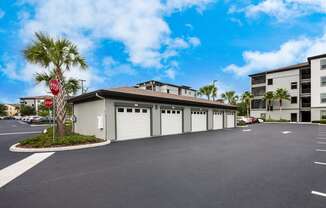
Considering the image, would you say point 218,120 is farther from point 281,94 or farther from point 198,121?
point 281,94

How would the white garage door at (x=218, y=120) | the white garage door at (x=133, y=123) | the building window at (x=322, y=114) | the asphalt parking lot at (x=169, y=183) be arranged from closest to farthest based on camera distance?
the asphalt parking lot at (x=169, y=183)
the white garage door at (x=133, y=123)
the white garage door at (x=218, y=120)
the building window at (x=322, y=114)

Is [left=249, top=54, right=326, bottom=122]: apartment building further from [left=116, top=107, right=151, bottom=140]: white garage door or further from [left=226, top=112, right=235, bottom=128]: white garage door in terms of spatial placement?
[left=116, top=107, right=151, bottom=140]: white garage door

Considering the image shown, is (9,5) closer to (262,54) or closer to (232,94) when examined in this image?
(262,54)

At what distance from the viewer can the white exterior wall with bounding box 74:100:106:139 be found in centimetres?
1338

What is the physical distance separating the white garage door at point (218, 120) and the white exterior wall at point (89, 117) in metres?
15.4

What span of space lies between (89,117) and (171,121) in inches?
275

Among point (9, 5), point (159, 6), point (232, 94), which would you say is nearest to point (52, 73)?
point (9, 5)

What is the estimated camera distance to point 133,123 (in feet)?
47.8

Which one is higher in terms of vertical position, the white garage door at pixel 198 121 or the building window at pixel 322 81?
the building window at pixel 322 81

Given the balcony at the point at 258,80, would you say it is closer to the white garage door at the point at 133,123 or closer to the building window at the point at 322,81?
the building window at the point at 322,81

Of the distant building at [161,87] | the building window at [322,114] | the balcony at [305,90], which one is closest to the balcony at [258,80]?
the balcony at [305,90]

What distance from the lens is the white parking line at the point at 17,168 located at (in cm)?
555

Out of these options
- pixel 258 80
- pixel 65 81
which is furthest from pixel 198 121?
pixel 258 80

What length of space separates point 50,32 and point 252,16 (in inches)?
761
